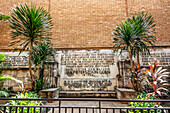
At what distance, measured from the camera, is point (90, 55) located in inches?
281

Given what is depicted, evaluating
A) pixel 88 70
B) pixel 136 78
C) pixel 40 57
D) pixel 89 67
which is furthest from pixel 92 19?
pixel 136 78

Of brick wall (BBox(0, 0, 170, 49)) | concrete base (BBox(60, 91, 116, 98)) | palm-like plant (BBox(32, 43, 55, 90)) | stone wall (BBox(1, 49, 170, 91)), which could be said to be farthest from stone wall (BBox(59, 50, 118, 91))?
palm-like plant (BBox(32, 43, 55, 90))

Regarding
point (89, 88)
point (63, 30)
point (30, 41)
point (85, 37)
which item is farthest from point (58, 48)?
point (89, 88)

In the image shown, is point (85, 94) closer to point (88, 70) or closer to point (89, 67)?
point (88, 70)

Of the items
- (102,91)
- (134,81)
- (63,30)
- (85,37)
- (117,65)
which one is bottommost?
(102,91)

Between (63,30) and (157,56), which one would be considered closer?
(157,56)

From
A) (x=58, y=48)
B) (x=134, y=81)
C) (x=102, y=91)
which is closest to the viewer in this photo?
(x=134, y=81)

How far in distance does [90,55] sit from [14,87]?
5.43 m

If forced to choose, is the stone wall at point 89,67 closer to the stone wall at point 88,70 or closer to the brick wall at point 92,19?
the stone wall at point 88,70

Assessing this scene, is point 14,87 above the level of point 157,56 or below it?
below

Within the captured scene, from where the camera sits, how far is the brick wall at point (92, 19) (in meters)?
7.74

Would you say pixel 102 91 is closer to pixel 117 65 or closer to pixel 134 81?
pixel 117 65

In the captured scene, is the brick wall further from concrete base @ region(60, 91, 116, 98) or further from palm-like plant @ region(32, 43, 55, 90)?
concrete base @ region(60, 91, 116, 98)

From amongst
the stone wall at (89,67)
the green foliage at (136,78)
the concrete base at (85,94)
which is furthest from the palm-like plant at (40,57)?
the green foliage at (136,78)
